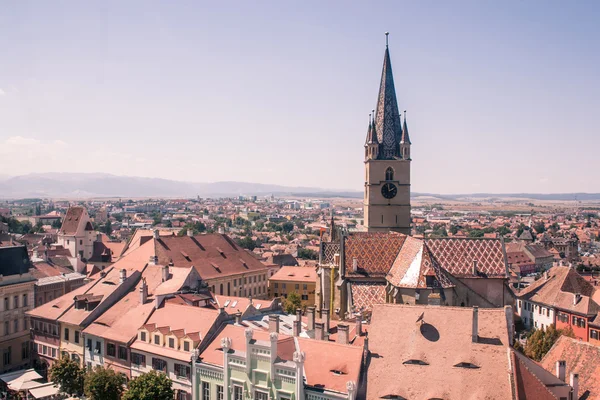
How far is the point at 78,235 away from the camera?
381ft

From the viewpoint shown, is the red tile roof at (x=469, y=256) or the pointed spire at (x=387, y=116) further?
the pointed spire at (x=387, y=116)

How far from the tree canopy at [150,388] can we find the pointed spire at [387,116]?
41703 millimetres

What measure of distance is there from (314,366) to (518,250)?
13447 centimetres

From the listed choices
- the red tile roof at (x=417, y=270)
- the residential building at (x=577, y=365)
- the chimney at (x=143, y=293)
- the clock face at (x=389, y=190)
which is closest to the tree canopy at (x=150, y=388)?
the chimney at (x=143, y=293)

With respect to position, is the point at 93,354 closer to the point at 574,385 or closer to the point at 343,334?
the point at 343,334

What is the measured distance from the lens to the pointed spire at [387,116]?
72562mm

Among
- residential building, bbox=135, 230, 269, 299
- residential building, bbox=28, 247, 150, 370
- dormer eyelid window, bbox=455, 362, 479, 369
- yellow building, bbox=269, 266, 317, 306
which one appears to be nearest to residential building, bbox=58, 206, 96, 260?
residential building, bbox=135, 230, 269, 299

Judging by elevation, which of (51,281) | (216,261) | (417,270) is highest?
(417,270)

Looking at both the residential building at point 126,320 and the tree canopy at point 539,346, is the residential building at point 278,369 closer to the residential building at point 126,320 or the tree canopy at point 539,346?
the residential building at point 126,320

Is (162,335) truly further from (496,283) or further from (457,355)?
(496,283)

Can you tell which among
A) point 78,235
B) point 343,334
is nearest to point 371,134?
point 343,334

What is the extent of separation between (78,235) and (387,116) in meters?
72.9

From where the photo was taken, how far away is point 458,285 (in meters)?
54.3

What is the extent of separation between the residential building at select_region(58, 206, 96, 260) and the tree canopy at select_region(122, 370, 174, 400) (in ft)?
263
